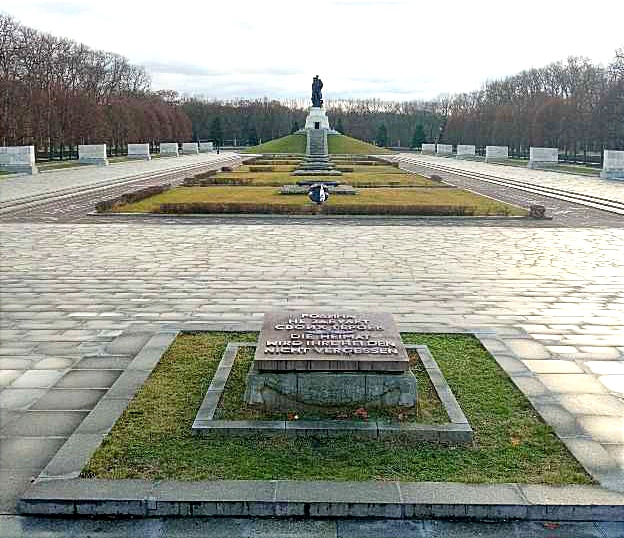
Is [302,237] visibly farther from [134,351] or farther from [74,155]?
[74,155]

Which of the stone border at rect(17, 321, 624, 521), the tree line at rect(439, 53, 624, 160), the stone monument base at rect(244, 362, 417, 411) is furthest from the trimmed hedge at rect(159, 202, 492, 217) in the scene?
the tree line at rect(439, 53, 624, 160)

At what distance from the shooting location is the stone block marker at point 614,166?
32344 mm

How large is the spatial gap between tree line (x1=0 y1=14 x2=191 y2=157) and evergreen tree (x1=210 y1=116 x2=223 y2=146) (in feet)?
49.2

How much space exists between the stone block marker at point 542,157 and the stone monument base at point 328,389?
43249 millimetres

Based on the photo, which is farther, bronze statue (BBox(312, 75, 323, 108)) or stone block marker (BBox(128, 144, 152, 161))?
bronze statue (BBox(312, 75, 323, 108))

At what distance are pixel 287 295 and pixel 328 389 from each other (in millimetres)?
4162

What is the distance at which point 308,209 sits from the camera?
18.2 metres

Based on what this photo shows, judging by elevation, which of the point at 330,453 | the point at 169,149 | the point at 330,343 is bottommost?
the point at 330,453

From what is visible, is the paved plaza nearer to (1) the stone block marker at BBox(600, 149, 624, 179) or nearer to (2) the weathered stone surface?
(2) the weathered stone surface

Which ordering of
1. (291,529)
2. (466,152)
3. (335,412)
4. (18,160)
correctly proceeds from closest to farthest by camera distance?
(291,529) < (335,412) < (18,160) < (466,152)

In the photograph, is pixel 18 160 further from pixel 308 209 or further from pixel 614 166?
pixel 614 166

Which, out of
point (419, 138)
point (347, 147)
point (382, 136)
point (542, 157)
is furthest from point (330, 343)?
point (382, 136)

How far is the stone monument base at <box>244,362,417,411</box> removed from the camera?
466cm

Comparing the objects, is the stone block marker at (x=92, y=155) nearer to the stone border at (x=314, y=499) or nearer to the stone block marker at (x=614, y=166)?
the stone block marker at (x=614, y=166)
